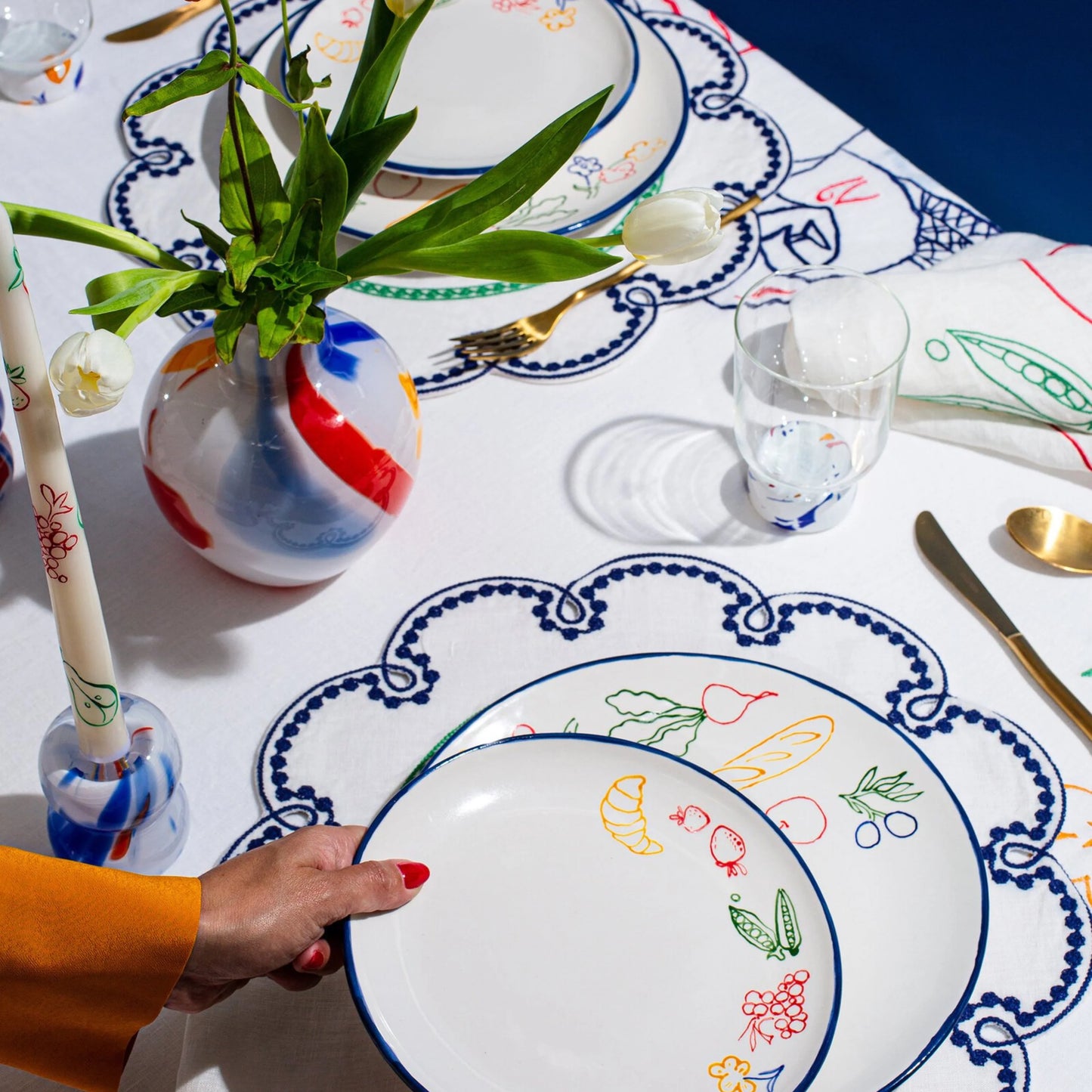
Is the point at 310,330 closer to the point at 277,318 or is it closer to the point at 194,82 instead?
the point at 277,318

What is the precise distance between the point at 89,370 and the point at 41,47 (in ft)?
2.61

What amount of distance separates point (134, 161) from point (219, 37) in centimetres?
21

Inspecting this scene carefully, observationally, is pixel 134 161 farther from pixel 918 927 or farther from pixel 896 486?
pixel 918 927

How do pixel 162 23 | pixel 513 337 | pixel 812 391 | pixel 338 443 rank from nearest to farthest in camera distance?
pixel 338 443 < pixel 812 391 < pixel 513 337 < pixel 162 23

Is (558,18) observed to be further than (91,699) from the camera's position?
Yes

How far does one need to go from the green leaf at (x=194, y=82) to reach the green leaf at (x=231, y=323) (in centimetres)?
11

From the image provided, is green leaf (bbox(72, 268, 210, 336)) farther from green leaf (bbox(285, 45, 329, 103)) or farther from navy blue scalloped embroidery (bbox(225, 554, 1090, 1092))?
navy blue scalloped embroidery (bbox(225, 554, 1090, 1092))

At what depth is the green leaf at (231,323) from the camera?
1.96 feet

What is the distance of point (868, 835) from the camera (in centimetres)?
64

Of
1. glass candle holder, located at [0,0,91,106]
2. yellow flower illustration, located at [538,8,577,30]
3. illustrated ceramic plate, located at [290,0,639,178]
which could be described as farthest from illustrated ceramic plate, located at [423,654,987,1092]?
glass candle holder, located at [0,0,91,106]

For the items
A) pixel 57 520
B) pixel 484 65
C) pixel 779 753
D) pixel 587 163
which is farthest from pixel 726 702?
pixel 484 65

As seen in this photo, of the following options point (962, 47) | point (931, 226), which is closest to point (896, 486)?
point (931, 226)

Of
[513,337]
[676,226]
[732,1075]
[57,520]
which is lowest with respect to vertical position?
[732,1075]

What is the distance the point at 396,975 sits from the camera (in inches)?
22.7
